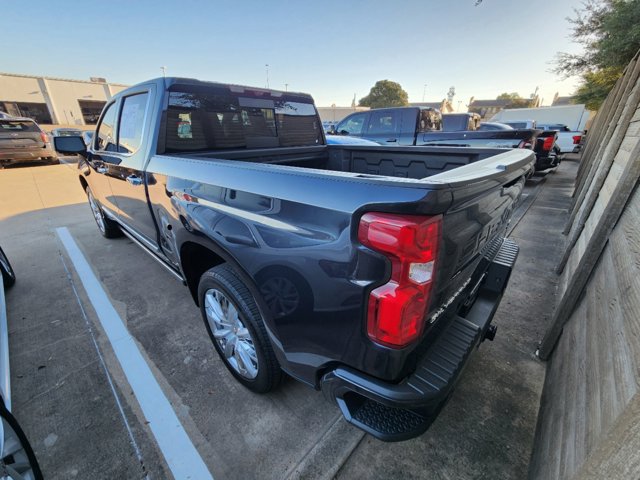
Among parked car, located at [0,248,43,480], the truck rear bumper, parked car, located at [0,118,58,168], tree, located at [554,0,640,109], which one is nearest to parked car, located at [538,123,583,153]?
tree, located at [554,0,640,109]

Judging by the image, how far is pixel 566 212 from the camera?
611 centimetres

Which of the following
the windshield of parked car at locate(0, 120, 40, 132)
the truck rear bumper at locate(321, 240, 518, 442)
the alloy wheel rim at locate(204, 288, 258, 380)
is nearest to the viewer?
the truck rear bumper at locate(321, 240, 518, 442)

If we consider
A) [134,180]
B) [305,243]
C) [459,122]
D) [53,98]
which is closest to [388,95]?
[53,98]

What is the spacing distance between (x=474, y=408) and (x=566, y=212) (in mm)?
6092

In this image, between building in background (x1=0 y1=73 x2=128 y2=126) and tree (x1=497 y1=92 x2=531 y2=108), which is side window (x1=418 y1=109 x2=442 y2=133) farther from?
tree (x1=497 y1=92 x2=531 y2=108)

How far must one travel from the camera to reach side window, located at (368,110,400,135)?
26.6ft

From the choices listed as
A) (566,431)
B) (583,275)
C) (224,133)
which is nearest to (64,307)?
(224,133)

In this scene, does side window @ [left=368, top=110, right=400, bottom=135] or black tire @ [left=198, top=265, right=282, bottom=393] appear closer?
black tire @ [left=198, top=265, right=282, bottom=393]

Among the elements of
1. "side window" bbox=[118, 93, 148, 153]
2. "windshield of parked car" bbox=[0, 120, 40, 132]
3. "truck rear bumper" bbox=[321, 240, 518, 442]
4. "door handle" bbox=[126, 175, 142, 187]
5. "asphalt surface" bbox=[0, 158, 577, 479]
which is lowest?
"asphalt surface" bbox=[0, 158, 577, 479]

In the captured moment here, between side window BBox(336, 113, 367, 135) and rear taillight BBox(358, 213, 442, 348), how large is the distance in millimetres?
8574

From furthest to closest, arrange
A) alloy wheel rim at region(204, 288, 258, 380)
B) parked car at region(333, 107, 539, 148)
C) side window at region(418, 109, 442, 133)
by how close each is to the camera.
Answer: side window at region(418, 109, 442, 133) → parked car at region(333, 107, 539, 148) → alloy wheel rim at region(204, 288, 258, 380)

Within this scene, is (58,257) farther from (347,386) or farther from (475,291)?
(475,291)

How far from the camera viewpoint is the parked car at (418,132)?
656cm

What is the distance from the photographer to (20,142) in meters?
10.2
